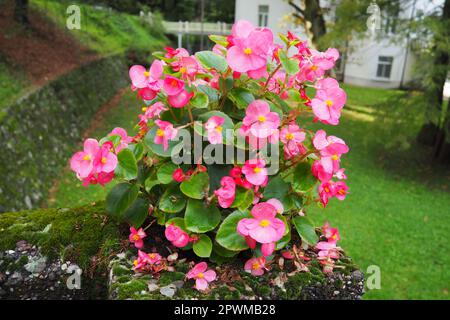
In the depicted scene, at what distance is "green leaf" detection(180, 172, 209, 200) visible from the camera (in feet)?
3.81

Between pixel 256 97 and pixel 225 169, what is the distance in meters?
0.26

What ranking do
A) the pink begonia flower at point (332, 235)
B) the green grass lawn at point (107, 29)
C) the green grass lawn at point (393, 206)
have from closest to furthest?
the pink begonia flower at point (332, 235) → the green grass lawn at point (393, 206) → the green grass lawn at point (107, 29)

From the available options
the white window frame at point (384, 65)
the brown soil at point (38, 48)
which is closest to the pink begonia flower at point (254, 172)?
the brown soil at point (38, 48)

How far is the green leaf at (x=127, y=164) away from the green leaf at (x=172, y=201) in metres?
0.11

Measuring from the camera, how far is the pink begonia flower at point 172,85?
3.67 ft

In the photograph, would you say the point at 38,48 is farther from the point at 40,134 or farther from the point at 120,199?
the point at 120,199

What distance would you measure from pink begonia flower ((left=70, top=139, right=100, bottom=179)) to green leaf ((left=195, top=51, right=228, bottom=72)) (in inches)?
14.8

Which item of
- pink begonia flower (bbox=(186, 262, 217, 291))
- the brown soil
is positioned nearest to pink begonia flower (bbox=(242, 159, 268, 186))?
pink begonia flower (bbox=(186, 262, 217, 291))

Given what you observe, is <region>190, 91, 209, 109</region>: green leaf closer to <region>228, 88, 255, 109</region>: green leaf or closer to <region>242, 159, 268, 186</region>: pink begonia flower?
<region>228, 88, 255, 109</region>: green leaf

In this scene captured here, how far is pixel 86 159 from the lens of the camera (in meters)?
1.17

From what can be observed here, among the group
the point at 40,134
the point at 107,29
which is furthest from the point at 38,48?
the point at 107,29

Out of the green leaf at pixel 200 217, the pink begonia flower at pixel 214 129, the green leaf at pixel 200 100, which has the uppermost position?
the green leaf at pixel 200 100

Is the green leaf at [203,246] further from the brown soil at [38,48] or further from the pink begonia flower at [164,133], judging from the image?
the brown soil at [38,48]

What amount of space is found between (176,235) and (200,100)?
0.38m
